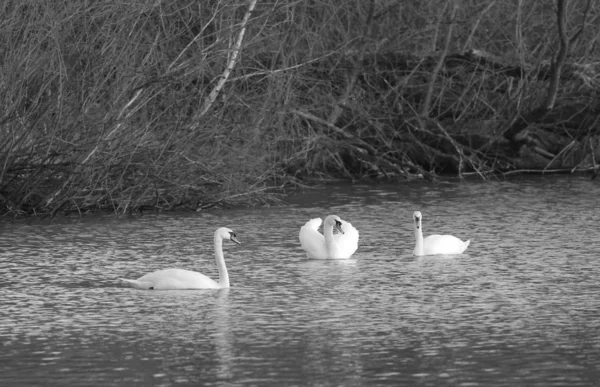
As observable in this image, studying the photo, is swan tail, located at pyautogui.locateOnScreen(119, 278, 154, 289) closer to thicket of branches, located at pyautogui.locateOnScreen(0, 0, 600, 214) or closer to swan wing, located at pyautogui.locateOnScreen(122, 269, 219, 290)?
swan wing, located at pyautogui.locateOnScreen(122, 269, 219, 290)

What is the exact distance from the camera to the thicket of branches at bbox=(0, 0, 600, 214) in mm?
18969

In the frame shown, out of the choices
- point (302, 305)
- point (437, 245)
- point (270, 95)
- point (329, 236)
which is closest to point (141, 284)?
point (302, 305)

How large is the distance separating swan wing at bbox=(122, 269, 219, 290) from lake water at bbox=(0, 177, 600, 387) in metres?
0.08

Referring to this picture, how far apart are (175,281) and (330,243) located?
2.79m

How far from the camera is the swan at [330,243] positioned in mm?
15109

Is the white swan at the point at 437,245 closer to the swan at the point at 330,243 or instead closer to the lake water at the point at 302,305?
the lake water at the point at 302,305

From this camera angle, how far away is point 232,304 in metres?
12.1

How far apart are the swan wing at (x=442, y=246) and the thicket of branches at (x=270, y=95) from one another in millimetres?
5006

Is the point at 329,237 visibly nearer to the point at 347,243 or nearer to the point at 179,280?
the point at 347,243

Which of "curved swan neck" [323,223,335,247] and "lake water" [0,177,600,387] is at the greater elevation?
"curved swan neck" [323,223,335,247]

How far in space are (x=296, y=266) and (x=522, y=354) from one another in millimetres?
5143

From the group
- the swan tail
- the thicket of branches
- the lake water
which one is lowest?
the lake water

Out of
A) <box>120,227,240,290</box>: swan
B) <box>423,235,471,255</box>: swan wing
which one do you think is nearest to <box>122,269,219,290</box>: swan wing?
<box>120,227,240,290</box>: swan

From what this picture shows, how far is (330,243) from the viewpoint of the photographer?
15.2 m
